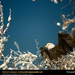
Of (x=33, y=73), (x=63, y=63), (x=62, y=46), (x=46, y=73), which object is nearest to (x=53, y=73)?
(x=46, y=73)

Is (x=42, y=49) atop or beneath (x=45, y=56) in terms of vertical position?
atop

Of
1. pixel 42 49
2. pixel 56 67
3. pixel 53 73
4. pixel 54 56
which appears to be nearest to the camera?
pixel 53 73

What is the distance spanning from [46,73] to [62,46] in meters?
0.64

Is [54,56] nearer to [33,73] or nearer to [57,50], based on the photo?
[57,50]

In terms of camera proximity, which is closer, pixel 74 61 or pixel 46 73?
pixel 46 73

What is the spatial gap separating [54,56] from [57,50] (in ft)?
0.35

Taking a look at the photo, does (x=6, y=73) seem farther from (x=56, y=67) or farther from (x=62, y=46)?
(x=62, y=46)

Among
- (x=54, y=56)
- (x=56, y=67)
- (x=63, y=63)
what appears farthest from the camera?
(x=54, y=56)

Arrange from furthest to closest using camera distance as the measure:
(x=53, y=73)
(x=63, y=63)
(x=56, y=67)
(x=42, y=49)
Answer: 1. (x=42, y=49)
2. (x=56, y=67)
3. (x=63, y=63)
4. (x=53, y=73)

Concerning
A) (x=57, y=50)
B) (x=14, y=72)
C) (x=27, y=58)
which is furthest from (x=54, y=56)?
(x=14, y=72)

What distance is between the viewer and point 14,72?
4.14ft

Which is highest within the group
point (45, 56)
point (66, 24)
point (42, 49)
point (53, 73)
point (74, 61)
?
point (66, 24)

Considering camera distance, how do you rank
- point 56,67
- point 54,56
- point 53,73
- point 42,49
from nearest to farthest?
point 53,73, point 56,67, point 54,56, point 42,49

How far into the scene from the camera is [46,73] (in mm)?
1249
